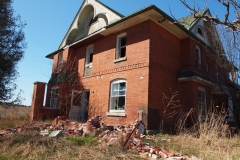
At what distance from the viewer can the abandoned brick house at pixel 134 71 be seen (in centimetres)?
1037

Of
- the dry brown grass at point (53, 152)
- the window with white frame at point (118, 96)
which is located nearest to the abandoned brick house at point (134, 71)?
the window with white frame at point (118, 96)

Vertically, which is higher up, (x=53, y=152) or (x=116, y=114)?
(x=116, y=114)

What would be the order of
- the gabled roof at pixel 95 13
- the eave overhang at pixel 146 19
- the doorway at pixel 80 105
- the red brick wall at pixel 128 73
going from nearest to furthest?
the eave overhang at pixel 146 19 < the red brick wall at pixel 128 73 < the gabled roof at pixel 95 13 < the doorway at pixel 80 105

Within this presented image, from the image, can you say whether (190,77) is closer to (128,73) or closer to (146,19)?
(128,73)

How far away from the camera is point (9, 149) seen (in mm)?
5223

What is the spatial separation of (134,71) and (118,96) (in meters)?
1.88

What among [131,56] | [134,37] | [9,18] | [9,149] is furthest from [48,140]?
[9,18]

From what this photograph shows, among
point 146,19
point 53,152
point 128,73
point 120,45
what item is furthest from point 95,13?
point 53,152

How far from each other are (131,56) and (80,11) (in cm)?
837

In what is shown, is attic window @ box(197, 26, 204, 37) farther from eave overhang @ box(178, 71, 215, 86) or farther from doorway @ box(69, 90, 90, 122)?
doorway @ box(69, 90, 90, 122)

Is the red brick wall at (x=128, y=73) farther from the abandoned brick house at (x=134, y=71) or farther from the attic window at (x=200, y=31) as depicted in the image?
the attic window at (x=200, y=31)

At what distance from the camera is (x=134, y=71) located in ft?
35.3

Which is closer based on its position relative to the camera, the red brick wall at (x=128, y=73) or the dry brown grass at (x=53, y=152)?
the dry brown grass at (x=53, y=152)

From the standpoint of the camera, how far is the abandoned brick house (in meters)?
10.4
